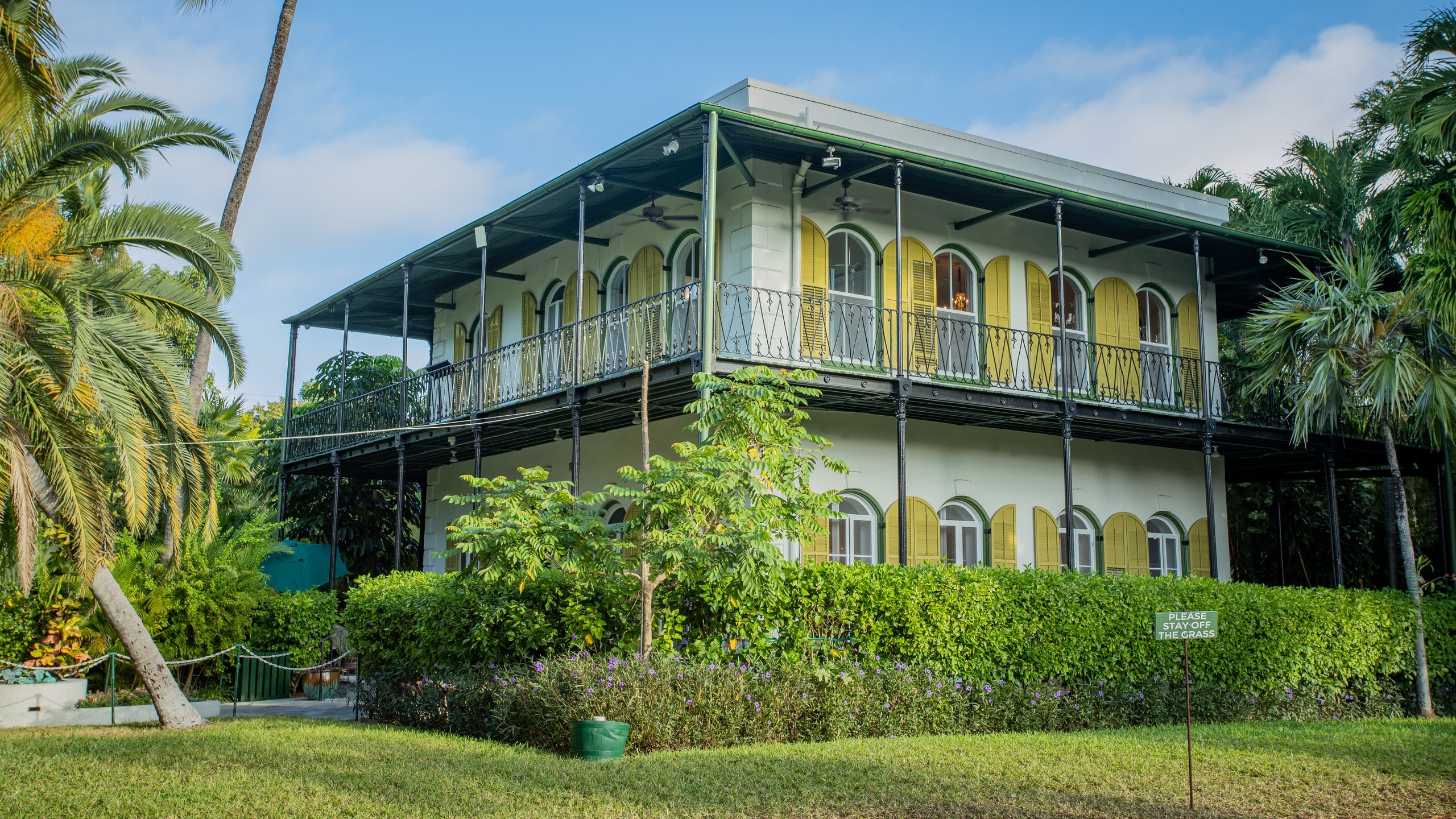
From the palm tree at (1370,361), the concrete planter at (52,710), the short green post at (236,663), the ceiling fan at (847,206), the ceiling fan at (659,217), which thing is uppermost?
the ceiling fan at (659,217)

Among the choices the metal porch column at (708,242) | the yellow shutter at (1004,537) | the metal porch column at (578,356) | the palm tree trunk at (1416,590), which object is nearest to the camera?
the metal porch column at (708,242)

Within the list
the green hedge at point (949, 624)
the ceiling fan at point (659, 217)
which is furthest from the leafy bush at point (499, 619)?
the ceiling fan at point (659, 217)

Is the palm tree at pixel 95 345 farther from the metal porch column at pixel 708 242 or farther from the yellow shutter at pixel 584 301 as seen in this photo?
the yellow shutter at pixel 584 301

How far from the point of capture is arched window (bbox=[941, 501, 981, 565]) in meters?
16.0

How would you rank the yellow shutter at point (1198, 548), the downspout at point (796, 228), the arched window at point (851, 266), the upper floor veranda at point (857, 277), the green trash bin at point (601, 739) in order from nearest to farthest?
the green trash bin at point (601, 739) → the upper floor veranda at point (857, 277) → the downspout at point (796, 228) → the arched window at point (851, 266) → the yellow shutter at point (1198, 548)

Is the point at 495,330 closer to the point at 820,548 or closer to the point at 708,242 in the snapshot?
the point at 820,548

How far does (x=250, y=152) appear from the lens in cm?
1612

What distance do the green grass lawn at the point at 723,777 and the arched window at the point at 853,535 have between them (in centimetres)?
417

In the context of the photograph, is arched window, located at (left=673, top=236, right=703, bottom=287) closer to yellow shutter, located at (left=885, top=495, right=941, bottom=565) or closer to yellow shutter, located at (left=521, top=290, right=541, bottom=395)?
yellow shutter, located at (left=521, top=290, right=541, bottom=395)

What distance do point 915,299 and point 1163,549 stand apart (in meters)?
5.82

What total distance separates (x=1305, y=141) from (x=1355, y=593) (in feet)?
37.5

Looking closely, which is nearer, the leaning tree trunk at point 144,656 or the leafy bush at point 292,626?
the leaning tree trunk at point 144,656

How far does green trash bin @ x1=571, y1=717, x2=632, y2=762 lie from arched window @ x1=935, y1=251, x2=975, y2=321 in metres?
8.72

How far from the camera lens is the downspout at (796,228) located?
14969mm
